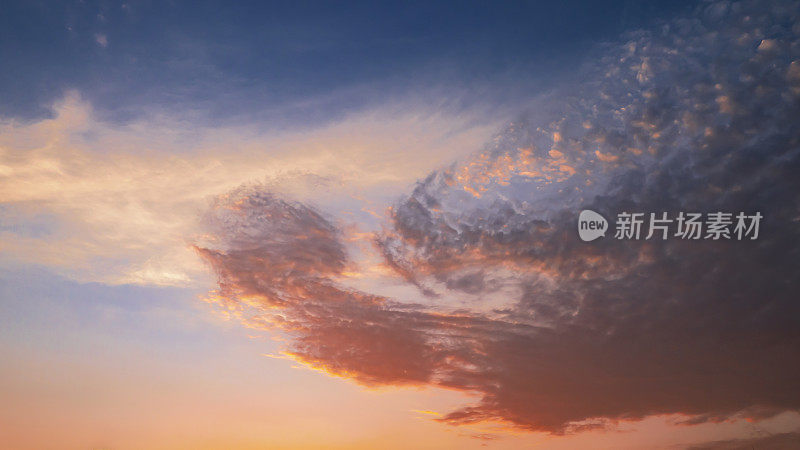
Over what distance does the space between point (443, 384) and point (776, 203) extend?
22491 millimetres

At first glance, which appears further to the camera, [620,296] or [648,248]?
[620,296]

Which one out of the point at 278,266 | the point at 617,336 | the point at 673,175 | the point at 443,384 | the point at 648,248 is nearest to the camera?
the point at 673,175

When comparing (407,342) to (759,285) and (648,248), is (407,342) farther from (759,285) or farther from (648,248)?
(759,285)

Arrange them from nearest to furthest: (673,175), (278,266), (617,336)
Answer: (673,175) → (278,266) → (617,336)

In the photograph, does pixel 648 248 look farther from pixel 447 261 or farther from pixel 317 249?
pixel 317 249

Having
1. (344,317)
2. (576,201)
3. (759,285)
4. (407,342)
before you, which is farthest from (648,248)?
(344,317)

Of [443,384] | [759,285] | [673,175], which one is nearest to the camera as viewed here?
[673,175]

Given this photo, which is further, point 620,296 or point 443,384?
point 443,384

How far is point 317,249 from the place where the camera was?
929 inches

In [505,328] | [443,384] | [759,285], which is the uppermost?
[759,285]

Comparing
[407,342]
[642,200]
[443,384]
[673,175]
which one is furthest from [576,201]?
[443,384]

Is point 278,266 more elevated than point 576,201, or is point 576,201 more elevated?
point 576,201

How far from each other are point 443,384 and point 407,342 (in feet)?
19.1

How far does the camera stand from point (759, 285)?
2316 cm
